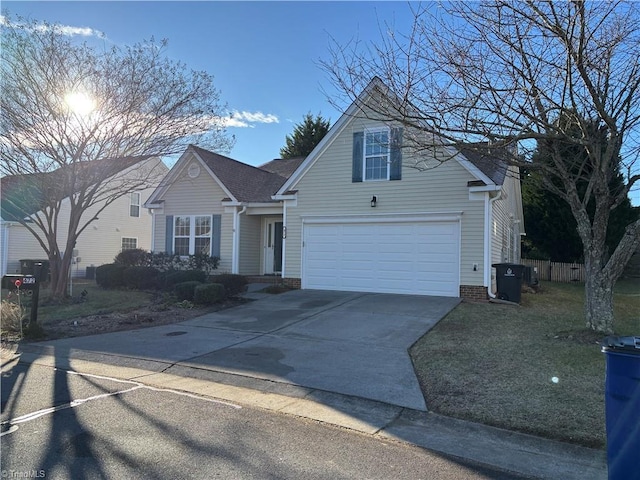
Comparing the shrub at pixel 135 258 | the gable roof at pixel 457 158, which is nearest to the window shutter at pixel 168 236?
the shrub at pixel 135 258

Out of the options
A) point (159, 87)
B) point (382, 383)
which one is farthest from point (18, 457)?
point (159, 87)

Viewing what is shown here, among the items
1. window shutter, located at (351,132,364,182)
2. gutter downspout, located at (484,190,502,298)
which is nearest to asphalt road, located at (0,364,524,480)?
gutter downspout, located at (484,190,502,298)

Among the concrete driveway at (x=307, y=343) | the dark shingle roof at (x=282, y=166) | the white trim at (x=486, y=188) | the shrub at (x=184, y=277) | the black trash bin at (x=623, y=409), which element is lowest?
the concrete driveway at (x=307, y=343)

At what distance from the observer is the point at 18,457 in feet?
13.2

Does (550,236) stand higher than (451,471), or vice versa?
(550,236)

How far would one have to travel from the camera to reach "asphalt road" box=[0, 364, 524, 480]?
3840 millimetres

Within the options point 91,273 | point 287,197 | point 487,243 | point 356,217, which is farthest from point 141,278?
point 487,243

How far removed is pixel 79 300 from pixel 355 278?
8.60 metres

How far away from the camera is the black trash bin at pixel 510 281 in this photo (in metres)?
13.4

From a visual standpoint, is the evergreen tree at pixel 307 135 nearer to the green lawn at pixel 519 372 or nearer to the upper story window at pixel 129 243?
the upper story window at pixel 129 243

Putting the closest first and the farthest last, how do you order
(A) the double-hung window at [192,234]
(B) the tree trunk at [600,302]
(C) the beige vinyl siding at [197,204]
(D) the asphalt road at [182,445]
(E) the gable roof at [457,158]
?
(D) the asphalt road at [182,445] < (B) the tree trunk at [600,302] < (E) the gable roof at [457,158] < (C) the beige vinyl siding at [197,204] < (A) the double-hung window at [192,234]

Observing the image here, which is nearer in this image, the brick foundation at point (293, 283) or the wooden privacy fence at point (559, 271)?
the brick foundation at point (293, 283)

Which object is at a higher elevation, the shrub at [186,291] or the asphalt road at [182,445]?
the shrub at [186,291]

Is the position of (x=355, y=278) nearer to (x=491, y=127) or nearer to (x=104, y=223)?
(x=491, y=127)
